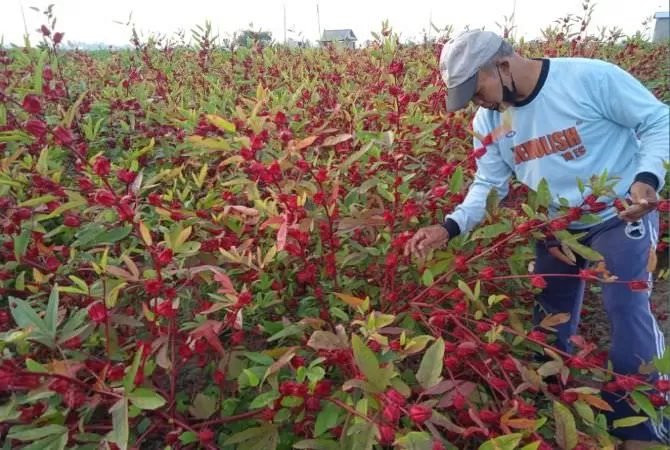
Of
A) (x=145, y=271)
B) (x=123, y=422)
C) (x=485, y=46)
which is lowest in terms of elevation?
(x=123, y=422)

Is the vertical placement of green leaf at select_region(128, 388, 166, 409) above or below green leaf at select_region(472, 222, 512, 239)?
below

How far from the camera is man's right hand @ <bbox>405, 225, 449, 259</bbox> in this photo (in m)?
1.45

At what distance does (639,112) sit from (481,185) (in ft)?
1.62

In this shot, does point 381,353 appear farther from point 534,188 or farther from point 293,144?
point 534,188

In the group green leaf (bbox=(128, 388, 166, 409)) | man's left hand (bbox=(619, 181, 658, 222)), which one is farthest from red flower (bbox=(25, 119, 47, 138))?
man's left hand (bbox=(619, 181, 658, 222))

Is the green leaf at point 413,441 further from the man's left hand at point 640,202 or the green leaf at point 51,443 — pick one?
the man's left hand at point 640,202

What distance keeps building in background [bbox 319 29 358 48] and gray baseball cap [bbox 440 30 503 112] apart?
4.12m

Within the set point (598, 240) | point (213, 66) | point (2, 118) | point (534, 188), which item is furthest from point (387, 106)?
point (213, 66)

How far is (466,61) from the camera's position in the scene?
5.28ft

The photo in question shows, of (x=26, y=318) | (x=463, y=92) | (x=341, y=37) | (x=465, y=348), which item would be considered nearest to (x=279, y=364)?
(x=465, y=348)

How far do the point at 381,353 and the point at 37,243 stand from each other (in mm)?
945

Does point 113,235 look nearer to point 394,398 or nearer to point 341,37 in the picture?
point 394,398

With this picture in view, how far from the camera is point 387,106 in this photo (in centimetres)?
243

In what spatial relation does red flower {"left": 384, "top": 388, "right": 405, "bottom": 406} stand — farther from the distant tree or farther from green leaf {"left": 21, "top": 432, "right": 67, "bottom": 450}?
the distant tree
